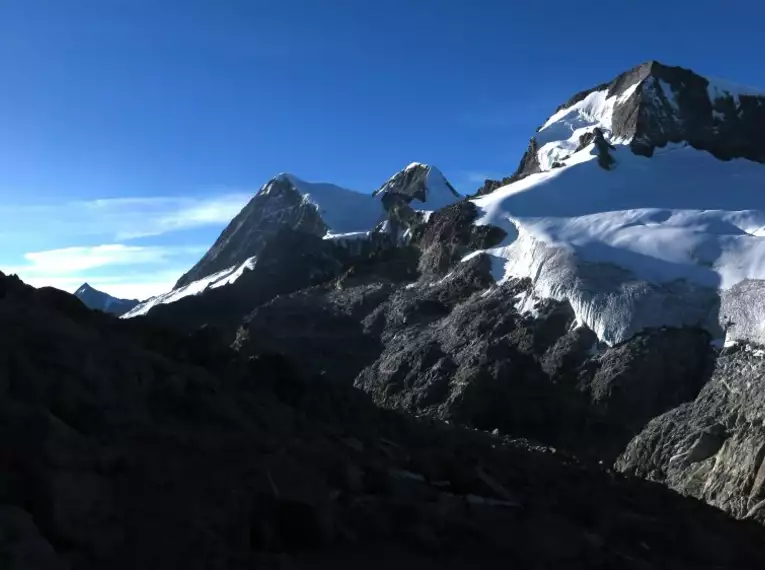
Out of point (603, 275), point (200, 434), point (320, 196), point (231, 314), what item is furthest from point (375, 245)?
point (200, 434)

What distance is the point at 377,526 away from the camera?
1030cm

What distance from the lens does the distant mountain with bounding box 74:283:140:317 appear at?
10306 centimetres

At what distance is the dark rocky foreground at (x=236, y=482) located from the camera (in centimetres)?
809

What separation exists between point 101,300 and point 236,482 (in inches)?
4232

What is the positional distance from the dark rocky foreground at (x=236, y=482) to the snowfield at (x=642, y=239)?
17.9 metres

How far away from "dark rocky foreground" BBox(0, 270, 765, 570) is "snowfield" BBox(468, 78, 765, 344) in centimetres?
1787

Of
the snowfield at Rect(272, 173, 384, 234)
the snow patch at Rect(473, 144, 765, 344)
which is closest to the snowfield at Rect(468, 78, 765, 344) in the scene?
Answer: the snow patch at Rect(473, 144, 765, 344)

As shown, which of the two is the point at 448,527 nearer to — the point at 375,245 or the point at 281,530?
the point at 281,530

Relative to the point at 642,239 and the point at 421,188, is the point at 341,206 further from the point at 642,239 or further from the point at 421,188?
the point at 642,239

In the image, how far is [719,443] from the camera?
82.6 feet

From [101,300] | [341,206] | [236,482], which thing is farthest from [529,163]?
[101,300]

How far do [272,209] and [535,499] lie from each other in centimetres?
8950

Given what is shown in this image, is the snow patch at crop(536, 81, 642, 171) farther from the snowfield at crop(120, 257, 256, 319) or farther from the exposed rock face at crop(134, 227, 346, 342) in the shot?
the snowfield at crop(120, 257, 256, 319)

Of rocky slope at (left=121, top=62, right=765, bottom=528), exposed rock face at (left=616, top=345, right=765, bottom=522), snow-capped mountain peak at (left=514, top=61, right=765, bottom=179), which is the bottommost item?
exposed rock face at (left=616, top=345, right=765, bottom=522)
